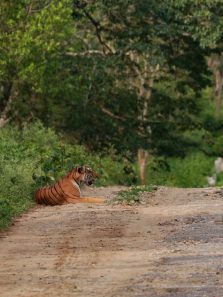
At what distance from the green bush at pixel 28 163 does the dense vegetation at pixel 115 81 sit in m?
0.12

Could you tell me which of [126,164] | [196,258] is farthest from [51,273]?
[126,164]

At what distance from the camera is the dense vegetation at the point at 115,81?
27.7 meters

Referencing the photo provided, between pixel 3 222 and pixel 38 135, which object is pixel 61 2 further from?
pixel 3 222

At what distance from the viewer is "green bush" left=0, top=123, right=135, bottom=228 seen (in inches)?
665

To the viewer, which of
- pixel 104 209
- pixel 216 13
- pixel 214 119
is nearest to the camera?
pixel 104 209

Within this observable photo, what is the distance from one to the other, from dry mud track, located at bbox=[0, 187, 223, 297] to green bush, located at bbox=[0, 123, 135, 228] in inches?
18.0

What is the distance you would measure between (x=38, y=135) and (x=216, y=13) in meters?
7.86

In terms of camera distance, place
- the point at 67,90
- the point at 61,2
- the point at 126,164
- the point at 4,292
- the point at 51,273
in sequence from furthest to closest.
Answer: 1. the point at 126,164
2. the point at 67,90
3. the point at 61,2
4. the point at 51,273
5. the point at 4,292

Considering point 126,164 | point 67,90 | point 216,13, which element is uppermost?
point 216,13

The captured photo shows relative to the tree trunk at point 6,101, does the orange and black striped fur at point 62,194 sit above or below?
below

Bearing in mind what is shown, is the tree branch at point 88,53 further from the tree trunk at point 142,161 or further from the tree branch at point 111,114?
the tree trunk at point 142,161

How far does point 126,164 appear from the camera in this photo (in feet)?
118

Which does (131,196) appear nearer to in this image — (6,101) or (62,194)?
(62,194)

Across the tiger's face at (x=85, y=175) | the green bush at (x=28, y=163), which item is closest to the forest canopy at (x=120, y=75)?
the green bush at (x=28, y=163)
